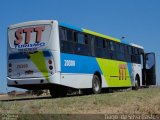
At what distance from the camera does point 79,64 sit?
21.7m

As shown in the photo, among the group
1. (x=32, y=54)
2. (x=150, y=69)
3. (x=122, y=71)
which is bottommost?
(x=122, y=71)

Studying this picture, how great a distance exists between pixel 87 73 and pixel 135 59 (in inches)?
366

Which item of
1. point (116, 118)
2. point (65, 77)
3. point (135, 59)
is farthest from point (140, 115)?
point (135, 59)

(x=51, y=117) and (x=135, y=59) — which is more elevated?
(x=135, y=59)

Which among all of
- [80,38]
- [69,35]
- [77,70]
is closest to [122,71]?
[80,38]

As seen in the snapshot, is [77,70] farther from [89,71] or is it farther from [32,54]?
[32,54]

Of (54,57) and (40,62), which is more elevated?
(54,57)

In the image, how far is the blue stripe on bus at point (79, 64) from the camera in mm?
20233

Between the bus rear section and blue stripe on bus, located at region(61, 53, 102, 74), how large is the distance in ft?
2.22

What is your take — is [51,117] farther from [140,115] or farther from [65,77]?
[65,77]

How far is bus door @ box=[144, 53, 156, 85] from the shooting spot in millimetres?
33344

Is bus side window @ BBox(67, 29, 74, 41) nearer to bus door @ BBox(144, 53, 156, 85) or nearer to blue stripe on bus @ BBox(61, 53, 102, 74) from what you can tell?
blue stripe on bus @ BBox(61, 53, 102, 74)

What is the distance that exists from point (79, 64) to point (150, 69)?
12810 millimetres

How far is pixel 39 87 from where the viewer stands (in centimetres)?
2098
